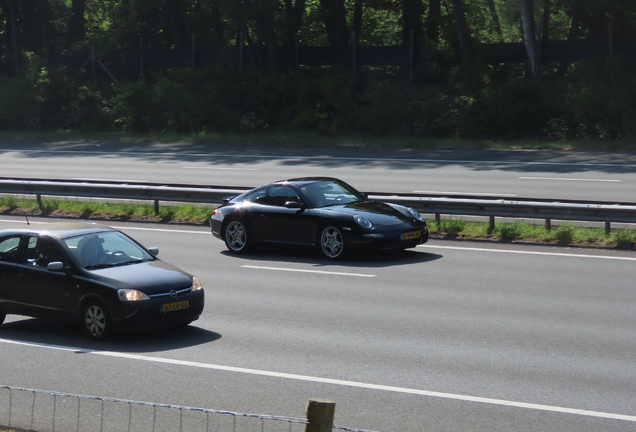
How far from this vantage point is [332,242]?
15000 mm

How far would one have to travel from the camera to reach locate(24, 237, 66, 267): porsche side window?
34.2ft

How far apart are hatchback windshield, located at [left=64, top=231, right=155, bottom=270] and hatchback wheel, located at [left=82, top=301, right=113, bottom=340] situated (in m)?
0.51

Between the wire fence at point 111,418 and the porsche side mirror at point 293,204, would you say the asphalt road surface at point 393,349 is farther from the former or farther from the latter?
the porsche side mirror at point 293,204

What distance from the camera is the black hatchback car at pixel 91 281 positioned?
9852mm

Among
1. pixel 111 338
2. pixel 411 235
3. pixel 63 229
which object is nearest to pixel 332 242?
pixel 411 235

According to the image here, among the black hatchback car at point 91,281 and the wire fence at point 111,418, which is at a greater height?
the black hatchback car at point 91,281

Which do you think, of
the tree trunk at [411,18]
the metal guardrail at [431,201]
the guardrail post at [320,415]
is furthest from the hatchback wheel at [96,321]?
the tree trunk at [411,18]

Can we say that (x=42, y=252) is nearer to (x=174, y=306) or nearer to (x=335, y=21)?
(x=174, y=306)

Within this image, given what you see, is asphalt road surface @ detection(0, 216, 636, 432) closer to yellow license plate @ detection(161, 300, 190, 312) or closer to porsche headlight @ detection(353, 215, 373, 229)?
yellow license plate @ detection(161, 300, 190, 312)

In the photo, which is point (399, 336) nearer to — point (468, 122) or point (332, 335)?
point (332, 335)

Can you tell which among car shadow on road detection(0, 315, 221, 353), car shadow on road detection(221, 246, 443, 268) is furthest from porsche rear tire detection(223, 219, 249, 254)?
car shadow on road detection(0, 315, 221, 353)

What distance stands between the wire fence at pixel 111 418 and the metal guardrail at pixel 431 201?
34.9 feet

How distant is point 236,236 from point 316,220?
1.82 m

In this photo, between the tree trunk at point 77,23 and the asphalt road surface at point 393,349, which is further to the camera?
the tree trunk at point 77,23
